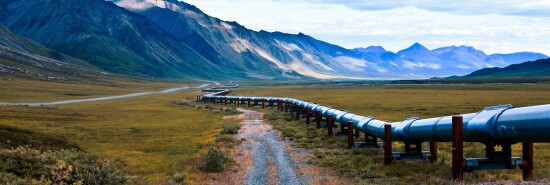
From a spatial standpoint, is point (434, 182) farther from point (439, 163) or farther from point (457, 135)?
point (439, 163)

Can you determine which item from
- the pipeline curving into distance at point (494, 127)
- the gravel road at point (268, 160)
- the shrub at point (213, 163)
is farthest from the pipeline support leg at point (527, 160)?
the shrub at point (213, 163)

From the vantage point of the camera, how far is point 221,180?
20.7 meters

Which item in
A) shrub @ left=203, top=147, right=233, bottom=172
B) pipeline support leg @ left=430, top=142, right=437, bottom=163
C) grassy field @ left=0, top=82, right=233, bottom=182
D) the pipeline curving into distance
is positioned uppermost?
the pipeline curving into distance

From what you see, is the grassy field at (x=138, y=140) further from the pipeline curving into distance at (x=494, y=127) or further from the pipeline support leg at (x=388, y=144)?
the pipeline curving into distance at (x=494, y=127)

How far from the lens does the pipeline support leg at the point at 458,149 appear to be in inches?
670

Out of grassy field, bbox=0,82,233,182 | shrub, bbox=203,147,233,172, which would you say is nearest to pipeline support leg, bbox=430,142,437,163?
shrub, bbox=203,147,233,172

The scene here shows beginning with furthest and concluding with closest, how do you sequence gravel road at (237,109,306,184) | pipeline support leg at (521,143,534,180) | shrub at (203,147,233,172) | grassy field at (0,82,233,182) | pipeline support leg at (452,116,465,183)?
grassy field at (0,82,233,182) < shrub at (203,147,233,172) < gravel road at (237,109,306,184) < pipeline support leg at (521,143,534,180) < pipeline support leg at (452,116,465,183)

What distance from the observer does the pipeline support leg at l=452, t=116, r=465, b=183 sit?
1702cm

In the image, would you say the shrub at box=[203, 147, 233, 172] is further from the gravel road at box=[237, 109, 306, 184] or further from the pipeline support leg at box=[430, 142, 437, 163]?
the pipeline support leg at box=[430, 142, 437, 163]

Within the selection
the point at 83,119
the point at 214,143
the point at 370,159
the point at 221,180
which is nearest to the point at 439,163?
the point at 370,159

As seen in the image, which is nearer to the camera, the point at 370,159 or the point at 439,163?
the point at 439,163

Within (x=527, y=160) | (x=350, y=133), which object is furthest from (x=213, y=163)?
(x=527, y=160)

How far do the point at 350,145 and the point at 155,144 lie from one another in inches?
559

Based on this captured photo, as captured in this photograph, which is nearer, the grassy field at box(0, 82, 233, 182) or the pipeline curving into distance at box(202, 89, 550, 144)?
the pipeline curving into distance at box(202, 89, 550, 144)
